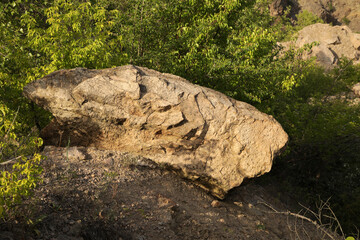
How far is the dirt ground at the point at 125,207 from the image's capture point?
4.63 metres

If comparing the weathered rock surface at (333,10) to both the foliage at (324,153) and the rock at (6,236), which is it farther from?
the rock at (6,236)

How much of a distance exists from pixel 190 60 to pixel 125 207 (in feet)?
18.4

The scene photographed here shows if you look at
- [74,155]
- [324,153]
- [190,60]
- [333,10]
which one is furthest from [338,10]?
[74,155]

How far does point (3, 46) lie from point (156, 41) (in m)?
4.98

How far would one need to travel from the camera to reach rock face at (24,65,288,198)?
6758mm

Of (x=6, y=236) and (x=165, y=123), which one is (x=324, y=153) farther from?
(x=6, y=236)

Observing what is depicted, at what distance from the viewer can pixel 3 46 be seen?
6809 millimetres

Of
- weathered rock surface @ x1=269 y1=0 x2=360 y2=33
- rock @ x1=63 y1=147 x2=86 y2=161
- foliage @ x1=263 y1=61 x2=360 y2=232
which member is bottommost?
foliage @ x1=263 y1=61 x2=360 y2=232

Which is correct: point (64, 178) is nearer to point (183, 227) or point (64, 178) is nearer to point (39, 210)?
point (39, 210)

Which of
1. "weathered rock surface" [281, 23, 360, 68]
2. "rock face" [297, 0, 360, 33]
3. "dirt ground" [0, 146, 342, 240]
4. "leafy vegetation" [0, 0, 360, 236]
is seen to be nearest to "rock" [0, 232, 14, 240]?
"dirt ground" [0, 146, 342, 240]

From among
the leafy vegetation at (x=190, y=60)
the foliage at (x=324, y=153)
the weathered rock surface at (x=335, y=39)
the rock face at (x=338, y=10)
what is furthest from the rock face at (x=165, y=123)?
the rock face at (x=338, y=10)

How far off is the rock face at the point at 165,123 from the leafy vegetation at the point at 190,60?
104cm

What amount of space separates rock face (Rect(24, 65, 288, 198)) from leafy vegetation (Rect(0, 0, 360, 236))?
1.04m

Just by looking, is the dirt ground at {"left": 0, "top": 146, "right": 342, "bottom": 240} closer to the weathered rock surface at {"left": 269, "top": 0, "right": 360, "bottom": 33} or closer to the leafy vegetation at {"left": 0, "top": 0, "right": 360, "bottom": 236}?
the leafy vegetation at {"left": 0, "top": 0, "right": 360, "bottom": 236}
